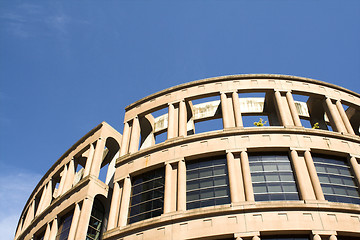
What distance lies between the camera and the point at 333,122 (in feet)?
83.3

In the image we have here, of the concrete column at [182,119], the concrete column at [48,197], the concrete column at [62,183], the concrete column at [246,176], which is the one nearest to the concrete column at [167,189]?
the concrete column at [182,119]

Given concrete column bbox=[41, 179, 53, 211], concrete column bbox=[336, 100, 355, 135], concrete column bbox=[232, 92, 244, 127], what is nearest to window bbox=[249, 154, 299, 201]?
concrete column bbox=[232, 92, 244, 127]

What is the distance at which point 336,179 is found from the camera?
21656 mm

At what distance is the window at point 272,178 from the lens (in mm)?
20266

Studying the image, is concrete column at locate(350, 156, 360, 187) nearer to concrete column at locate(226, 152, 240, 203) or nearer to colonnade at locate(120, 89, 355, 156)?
colonnade at locate(120, 89, 355, 156)

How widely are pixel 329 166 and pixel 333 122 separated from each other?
4606 millimetres

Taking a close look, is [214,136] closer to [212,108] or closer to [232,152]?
[232,152]

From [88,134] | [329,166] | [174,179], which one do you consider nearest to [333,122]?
[329,166]

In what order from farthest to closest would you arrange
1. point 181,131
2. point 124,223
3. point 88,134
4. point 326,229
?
point 88,134 → point 181,131 → point 124,223 → point 326,229

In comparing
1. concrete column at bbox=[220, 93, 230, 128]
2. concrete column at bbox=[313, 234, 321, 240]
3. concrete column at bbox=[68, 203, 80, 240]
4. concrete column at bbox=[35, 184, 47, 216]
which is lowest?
concrete column at bbox=[313, 234, 321, 240]

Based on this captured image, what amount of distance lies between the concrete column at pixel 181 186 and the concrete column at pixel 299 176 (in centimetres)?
723

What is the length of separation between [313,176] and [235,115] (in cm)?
709

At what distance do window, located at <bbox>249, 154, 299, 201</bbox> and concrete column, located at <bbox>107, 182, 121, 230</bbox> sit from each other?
977 cm

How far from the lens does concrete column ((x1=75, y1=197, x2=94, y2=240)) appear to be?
23.2 metres
